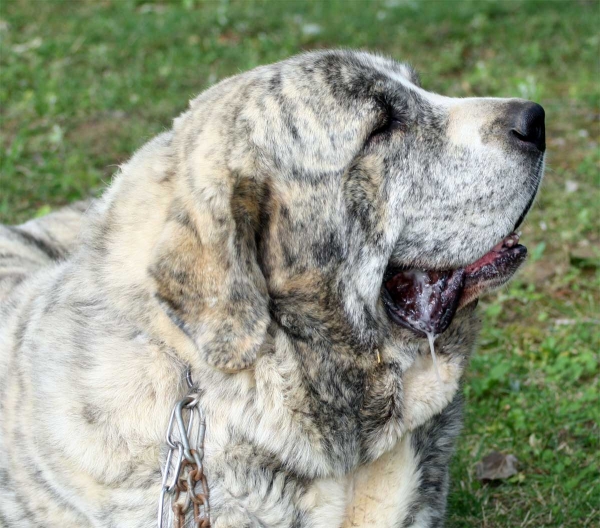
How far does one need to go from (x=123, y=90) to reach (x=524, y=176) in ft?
17.9

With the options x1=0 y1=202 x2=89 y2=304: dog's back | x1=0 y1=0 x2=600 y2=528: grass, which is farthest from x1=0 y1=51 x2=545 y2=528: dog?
x1=0 y1=202 x2=89 y2=304: dog's back

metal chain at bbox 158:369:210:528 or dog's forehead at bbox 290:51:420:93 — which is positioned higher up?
dog's forehead at bbox 290:51:420:93

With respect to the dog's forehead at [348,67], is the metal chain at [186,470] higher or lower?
lower

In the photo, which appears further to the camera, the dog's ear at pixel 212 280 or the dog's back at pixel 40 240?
the dog's back at pixel 40 240

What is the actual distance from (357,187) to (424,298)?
46 cm

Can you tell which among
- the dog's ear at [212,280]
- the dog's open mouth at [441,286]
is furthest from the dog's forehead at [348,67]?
the dog's open mouth at [441,286]

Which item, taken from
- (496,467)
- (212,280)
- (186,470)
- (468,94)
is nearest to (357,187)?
(212,280)

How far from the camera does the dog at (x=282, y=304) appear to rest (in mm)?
2852

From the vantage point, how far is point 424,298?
3.15 m

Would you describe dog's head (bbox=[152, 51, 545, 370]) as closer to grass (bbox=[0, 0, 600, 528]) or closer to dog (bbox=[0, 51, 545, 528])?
dog (bbox=[0, 51, 545, 528])

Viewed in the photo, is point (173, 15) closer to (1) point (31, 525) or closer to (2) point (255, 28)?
(2) point (255, 28)

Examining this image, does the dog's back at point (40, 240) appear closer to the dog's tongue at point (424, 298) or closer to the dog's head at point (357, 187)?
the dog's head at point (357, 187)

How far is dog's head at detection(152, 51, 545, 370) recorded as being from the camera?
2975mm

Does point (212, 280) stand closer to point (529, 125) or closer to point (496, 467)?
point (529, 125)
